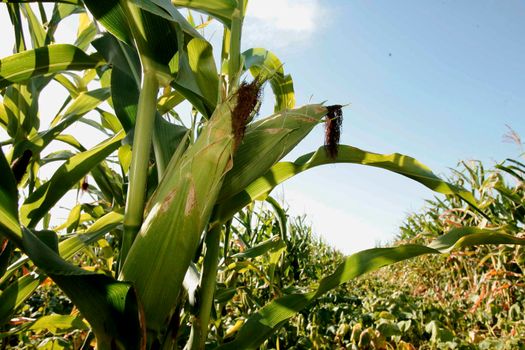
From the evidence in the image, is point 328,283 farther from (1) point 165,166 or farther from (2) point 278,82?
(2) point 278,82

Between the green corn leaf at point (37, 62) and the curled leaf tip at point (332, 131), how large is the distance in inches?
22.7

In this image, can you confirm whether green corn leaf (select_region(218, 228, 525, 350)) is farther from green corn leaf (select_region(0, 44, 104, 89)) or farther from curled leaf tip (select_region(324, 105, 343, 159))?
green corn leaf (select_region(0, 44, 104, 89))

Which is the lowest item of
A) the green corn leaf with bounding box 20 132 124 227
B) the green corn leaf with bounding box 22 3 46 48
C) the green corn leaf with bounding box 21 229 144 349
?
the green corn leaf with bounding box 21 229 144 349

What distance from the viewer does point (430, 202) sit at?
4.14 meters

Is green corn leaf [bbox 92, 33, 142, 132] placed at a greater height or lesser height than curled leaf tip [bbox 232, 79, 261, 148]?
greater

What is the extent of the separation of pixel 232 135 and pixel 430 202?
12.5 ft

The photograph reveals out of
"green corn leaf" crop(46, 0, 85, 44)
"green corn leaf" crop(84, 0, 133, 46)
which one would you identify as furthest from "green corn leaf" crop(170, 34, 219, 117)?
"green corn leaf" crop(46, 0, 85, 44)

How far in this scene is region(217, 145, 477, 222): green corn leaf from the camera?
97 cm

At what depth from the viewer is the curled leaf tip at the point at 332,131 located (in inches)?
36.6

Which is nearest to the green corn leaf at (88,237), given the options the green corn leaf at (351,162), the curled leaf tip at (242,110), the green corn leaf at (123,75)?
the green corn leaf at (123,75)

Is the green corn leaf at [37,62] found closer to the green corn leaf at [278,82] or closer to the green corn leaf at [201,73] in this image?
the green corn leaf at [201,73]

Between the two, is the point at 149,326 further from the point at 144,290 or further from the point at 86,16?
the point at 86,16

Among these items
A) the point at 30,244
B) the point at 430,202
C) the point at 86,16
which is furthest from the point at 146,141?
the point at 430,202

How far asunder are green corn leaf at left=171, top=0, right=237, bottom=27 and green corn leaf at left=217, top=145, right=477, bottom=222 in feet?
1.19
